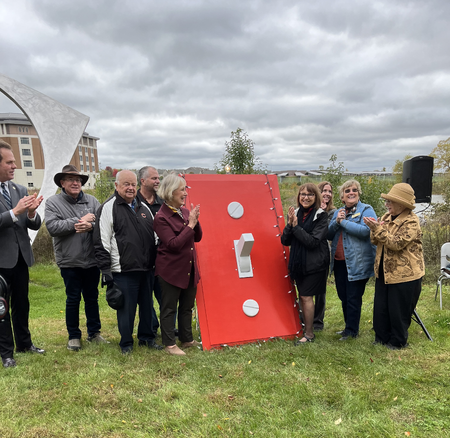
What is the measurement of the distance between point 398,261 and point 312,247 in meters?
0.80

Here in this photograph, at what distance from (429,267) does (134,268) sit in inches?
303

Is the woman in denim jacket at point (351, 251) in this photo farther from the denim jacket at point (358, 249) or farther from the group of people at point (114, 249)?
the group of people at point (114, 249)

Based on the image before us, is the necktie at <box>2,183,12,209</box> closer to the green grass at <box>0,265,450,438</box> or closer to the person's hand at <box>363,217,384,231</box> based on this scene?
the green grass at <box>0,265,450,438</box>

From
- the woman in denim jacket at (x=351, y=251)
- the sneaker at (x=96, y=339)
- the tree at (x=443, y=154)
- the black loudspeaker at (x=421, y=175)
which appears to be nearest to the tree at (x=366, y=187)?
the black loudspeaker at (x=421, y=175)

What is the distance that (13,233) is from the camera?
2.98 metres

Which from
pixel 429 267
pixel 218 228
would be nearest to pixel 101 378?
pixel 218 228

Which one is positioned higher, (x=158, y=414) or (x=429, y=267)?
(x=158, y=414)

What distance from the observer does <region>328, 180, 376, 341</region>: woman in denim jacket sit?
3.45 metres

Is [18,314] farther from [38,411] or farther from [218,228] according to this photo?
[218,228]

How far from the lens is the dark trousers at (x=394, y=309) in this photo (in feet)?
10.5

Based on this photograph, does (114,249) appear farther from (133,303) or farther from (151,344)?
(151,344)

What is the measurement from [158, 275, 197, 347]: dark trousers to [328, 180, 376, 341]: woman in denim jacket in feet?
5.31


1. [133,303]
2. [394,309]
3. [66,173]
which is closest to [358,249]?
[394,309]

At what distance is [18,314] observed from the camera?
10.5ft
